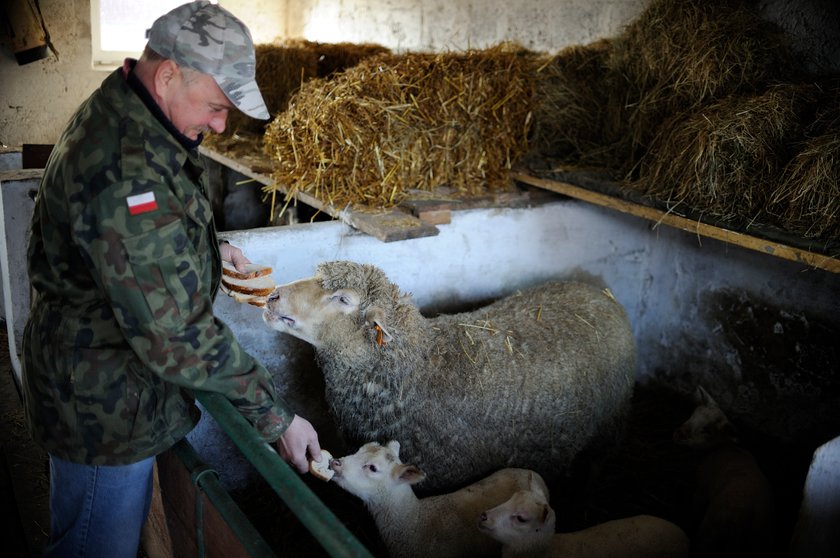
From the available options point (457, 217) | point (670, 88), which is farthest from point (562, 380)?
point (670, 88)

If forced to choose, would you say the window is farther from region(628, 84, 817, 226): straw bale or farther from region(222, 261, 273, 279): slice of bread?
region(628, 84, 817, 226): straw bale

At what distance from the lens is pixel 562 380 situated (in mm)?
3885

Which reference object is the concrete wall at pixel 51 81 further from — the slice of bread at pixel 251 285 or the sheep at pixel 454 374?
the slice of bread at pixel 251 285

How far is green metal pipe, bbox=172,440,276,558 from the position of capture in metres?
1.94

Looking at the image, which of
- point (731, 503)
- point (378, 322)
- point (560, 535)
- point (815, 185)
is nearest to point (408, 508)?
point (560, 535)

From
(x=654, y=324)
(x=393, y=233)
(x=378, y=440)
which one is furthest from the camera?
(x=654, y=324)

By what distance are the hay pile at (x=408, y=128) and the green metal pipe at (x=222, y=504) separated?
2513mm

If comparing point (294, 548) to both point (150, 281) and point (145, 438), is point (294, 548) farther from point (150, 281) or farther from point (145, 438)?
point (150, 281)

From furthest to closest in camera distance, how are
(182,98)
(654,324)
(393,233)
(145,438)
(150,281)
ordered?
1. (654,324)
2. (393,233)
3. (145,438)
4. (182,98)
5. (150,281)

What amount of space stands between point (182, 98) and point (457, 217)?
3.00 metres

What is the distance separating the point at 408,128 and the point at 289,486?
3.54m

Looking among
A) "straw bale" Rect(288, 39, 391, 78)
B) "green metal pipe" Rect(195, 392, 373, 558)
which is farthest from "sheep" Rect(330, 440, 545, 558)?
"straw bale" Rect(288, 39, 391, 78)

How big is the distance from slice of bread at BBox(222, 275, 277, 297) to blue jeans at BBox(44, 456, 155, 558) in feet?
2.77

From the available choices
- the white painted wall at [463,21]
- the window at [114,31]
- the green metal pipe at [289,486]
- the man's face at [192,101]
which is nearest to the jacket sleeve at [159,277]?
the green metal pipe at [289,486]
